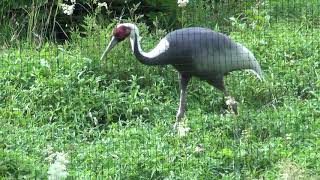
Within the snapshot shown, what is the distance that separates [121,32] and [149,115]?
0.82 meters

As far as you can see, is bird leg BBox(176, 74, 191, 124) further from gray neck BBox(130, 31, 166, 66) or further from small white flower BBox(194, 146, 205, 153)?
small white flower BBox(194, 146, 205, 153)

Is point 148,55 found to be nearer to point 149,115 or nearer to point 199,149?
point 149,115

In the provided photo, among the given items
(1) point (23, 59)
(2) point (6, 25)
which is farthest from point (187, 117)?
(2) point (6, 25)

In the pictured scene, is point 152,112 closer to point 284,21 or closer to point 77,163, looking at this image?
point 77,163

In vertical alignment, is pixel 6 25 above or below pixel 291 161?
above

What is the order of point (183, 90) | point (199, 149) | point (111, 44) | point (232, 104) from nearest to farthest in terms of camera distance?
point (199, 149)
point (232, 104)
point (183, 90)
point (111, 44)

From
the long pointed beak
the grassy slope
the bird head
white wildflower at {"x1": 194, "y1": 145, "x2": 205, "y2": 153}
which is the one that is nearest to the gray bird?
the bird head

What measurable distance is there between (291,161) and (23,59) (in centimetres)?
340

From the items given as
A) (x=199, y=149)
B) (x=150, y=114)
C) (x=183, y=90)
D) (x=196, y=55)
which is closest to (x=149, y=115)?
(x=150, y=114)

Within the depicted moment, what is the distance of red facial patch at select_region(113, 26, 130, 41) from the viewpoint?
281 inches

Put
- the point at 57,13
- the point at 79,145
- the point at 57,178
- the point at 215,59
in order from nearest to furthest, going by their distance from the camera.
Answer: the point at 57,178, the point at 79,145, the point at 215,59, the point at 57,13

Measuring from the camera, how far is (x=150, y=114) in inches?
283

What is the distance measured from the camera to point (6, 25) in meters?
9.20

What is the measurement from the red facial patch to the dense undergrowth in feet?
1.76
